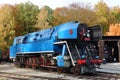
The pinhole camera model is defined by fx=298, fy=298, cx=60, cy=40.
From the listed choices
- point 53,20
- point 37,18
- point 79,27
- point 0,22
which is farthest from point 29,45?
point 53,20

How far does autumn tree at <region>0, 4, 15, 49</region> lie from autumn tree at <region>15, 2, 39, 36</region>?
6.42 meters

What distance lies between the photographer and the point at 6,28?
171 ft

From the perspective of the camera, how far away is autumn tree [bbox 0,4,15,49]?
5084 centimetres

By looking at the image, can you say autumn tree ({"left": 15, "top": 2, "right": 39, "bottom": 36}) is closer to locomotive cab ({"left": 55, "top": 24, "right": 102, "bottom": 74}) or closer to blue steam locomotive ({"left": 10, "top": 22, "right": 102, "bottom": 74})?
blue steam locomotive ({"left": 10, "top": 22, "right": 102, "bottom": 74})

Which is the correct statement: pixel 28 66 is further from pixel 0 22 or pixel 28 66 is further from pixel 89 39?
pixel 0 22

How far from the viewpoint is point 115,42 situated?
118 ft

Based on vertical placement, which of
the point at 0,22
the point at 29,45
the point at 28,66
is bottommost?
the point at 28,66

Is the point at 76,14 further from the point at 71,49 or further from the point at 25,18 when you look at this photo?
the point at 71,49

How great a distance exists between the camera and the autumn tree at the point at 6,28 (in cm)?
5084

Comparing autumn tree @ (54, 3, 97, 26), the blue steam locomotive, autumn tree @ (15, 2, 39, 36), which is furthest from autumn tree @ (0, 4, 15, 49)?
the blue steam locomotive

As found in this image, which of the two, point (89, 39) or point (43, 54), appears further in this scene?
point (43, 54)

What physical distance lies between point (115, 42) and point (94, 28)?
694 inches

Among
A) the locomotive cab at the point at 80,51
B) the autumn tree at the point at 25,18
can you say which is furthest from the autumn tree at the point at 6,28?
the locomotive cab at the point at 80,51

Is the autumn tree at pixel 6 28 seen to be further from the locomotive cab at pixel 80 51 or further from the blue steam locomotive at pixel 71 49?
the locomotive cab at pixel 80 51
